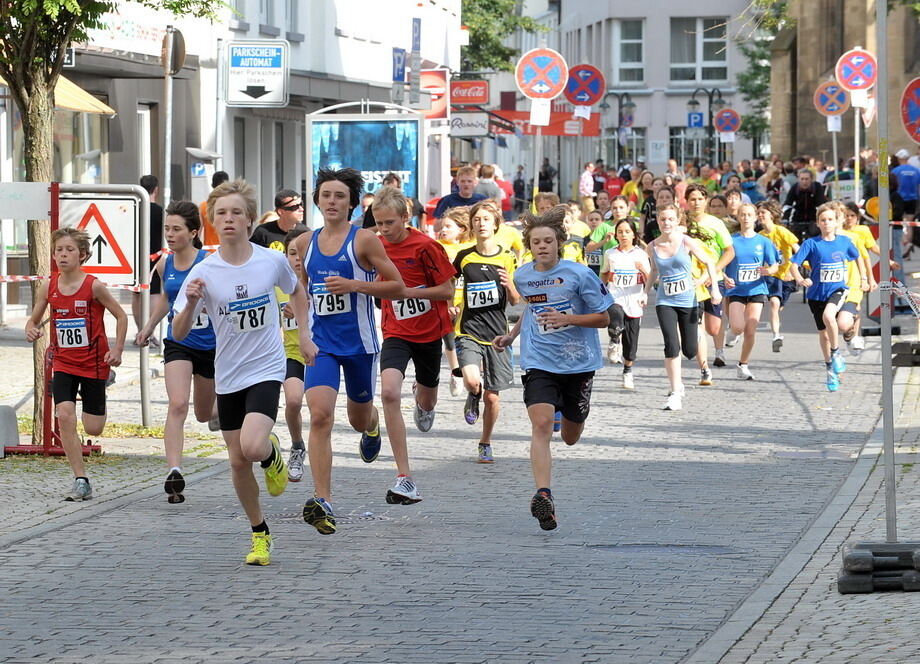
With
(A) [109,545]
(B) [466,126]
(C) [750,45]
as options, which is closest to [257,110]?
(B) [466,126]

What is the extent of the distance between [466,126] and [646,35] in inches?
2386

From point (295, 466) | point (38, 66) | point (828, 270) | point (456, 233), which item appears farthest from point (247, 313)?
point (828, 270)

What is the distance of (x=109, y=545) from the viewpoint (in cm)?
899

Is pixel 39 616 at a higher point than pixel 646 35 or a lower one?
lower

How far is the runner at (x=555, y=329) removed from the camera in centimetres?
984

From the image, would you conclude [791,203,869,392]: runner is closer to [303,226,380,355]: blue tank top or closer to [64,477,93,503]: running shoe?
[303,226,380,355]: blue tank top

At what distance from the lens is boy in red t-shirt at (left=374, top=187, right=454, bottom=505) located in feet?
34.2

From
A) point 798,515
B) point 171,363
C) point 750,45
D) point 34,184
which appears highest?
point 750,45

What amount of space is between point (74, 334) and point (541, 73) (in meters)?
13.7

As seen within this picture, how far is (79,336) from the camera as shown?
35.0 feet

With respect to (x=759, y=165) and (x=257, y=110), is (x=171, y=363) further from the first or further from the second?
(x=759, y=165)

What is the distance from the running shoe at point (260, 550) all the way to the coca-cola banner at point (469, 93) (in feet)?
107

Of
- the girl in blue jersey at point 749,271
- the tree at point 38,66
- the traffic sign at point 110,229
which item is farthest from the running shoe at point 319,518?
the girl in blue jersey at point 749,271

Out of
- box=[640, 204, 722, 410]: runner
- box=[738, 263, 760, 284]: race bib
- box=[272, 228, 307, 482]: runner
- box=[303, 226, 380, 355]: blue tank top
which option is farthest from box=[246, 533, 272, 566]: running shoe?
box=[738, 263, 760, 284]: race bib
